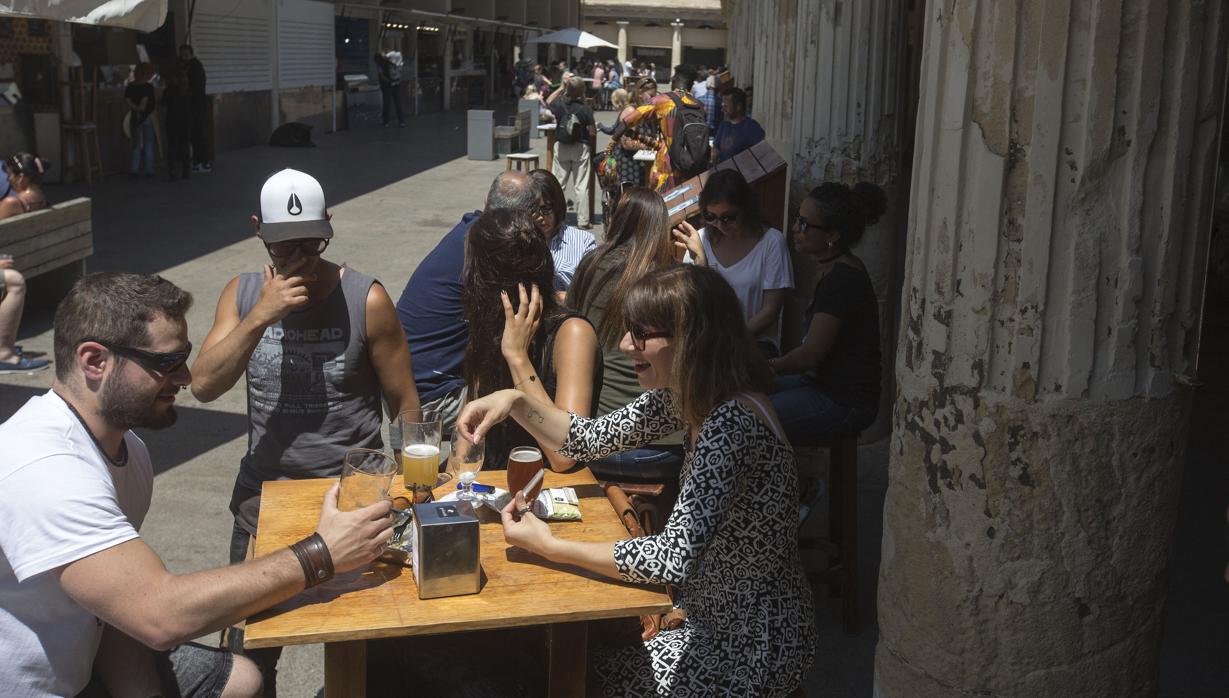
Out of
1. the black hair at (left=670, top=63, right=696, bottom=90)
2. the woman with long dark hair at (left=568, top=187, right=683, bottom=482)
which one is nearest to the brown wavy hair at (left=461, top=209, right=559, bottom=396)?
the woman with long dark hair at (left=568, top=187, right=683, bottom=482)

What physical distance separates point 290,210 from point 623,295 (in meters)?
1.44

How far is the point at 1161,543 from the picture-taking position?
2.85 metres

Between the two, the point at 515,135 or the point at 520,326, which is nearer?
the point at 520,326

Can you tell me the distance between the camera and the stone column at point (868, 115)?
637cm

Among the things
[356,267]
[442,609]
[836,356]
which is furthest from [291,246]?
[356,267]

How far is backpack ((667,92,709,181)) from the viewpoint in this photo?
34.3 ft

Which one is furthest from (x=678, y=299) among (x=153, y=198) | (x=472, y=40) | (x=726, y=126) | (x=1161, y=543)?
(x=472, y=40)

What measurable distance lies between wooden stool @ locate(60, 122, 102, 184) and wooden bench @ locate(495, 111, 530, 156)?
22.5ft

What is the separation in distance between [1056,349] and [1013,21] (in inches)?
30.3

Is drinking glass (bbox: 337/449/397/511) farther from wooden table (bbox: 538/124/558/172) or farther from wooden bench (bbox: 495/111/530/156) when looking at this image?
wooden bench (bbox: 495/111/530/156)

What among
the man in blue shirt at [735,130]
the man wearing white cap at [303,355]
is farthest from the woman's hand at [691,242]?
the man in blue shirt at [735,130]

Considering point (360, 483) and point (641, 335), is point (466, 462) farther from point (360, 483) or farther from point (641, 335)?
point (641, 335)

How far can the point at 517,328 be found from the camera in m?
3.78

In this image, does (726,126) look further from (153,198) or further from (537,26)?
(537,26)
